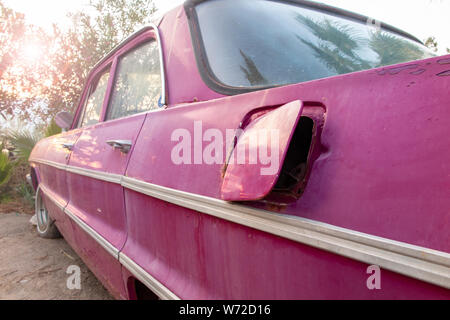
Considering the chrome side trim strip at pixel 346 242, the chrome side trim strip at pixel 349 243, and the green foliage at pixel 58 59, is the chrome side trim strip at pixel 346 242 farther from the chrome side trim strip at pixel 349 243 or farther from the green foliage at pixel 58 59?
the green foliage at pixel 58 59

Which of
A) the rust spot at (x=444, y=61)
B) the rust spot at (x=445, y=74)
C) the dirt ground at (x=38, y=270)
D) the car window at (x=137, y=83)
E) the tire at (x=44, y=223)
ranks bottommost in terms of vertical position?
the dirt ground at (x=38, y=270)

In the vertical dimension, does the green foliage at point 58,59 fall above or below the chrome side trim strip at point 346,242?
above

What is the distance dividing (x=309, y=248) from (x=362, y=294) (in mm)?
139

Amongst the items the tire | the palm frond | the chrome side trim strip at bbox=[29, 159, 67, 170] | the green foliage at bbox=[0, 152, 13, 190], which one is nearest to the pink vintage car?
the chrome side trim strip at bbox=[29, 159, 67, 170]

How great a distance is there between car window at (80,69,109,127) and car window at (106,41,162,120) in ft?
1.17

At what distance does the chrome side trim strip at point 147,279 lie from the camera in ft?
3.72

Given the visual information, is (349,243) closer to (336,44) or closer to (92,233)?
(336,44)

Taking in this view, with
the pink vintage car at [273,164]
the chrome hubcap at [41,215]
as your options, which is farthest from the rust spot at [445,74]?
the chrome hubcap at [41,215]

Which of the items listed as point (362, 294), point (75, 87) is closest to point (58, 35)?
point (75, 87)

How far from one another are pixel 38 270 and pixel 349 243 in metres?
3.27

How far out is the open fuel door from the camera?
0.74 metres
